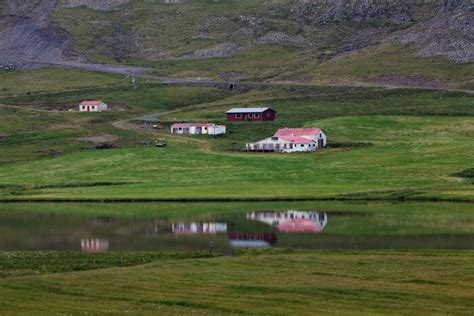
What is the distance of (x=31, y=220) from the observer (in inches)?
3401

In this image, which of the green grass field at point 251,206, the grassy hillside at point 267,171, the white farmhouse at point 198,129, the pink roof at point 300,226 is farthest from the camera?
the white farmhouse at point 198,129

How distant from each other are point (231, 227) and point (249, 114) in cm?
10387

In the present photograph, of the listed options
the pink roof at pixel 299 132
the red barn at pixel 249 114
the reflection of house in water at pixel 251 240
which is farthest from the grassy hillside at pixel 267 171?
the reflection of house in water at pixel 251 240

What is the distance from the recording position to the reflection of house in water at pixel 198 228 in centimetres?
7562

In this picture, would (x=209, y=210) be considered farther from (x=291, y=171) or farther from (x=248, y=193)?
(x=291, y=171)

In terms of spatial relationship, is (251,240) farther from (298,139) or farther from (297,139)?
(297,139)

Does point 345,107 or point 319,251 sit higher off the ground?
point 345,107

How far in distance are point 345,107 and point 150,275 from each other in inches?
5810

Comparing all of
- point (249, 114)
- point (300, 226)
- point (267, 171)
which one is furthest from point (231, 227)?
point (249, 114)

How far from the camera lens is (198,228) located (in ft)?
254

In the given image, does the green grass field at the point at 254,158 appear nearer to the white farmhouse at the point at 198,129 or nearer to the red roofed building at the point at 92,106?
the white farmhouse at the point at 198,129

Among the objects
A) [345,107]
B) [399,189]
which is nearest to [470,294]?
[399,189]

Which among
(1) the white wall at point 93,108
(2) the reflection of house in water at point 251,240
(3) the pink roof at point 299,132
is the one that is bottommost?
(2) the reflection of house in water at point 251,240

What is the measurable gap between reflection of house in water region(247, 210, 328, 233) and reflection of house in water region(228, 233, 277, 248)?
304 centimetres
